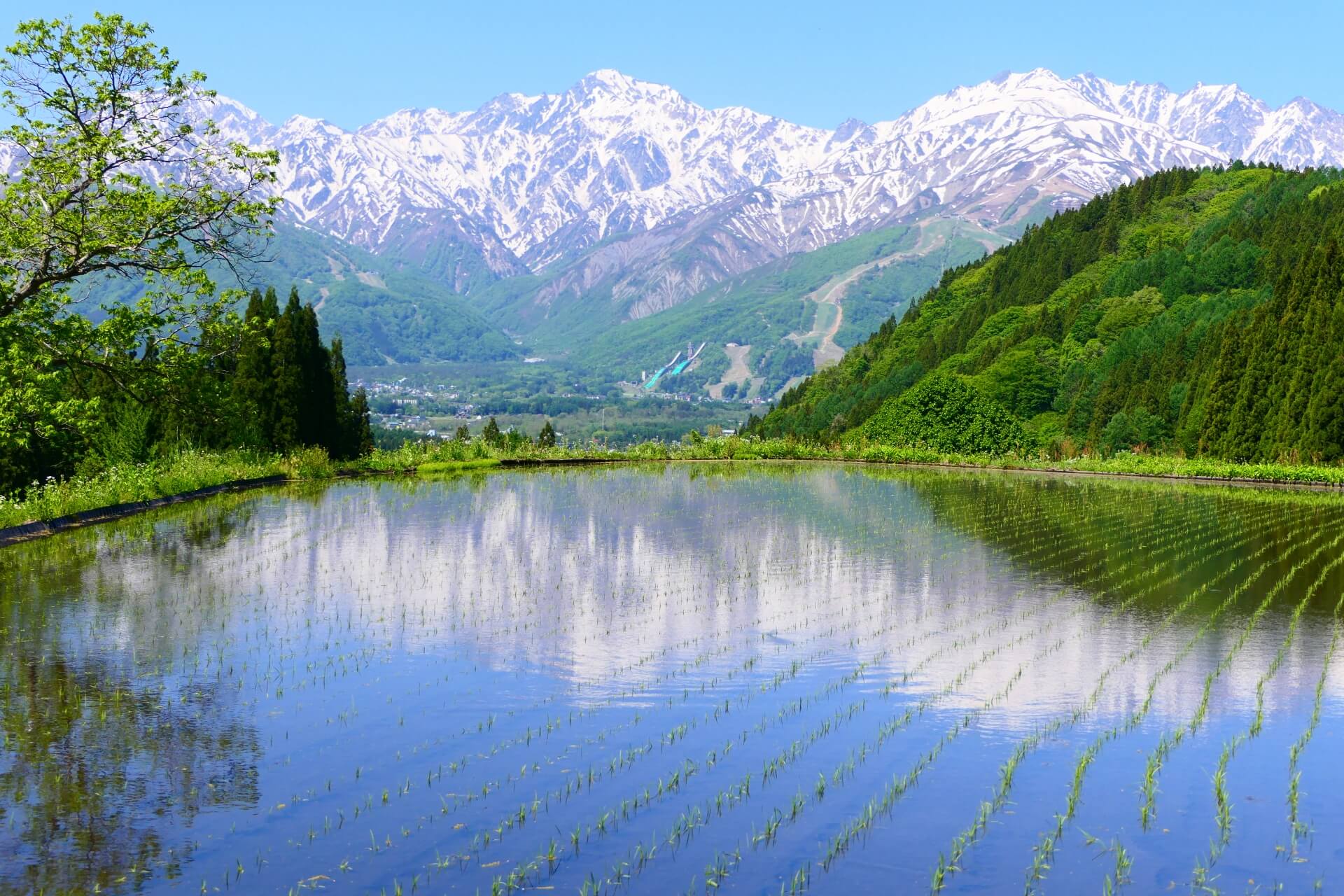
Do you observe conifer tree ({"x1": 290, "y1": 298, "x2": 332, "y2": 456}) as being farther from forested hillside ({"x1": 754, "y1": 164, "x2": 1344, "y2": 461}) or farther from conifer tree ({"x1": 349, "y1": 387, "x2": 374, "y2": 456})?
forested hillside ({"x1": 754, "y1": 164, "x2": 1344, "y2": 461})

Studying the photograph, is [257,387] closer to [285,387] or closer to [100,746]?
[285,387]

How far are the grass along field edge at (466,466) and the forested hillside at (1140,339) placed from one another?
13.0ft

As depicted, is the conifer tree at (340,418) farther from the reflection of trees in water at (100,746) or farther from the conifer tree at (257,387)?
the reflection of trees in water at (100,746)

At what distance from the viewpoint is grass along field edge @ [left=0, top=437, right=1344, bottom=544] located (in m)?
33.0

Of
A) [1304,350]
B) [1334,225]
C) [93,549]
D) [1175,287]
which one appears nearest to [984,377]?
[1175,287]

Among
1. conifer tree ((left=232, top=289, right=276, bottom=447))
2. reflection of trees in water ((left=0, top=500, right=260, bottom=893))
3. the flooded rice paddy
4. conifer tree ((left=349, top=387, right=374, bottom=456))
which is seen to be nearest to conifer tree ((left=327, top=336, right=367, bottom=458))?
conifer tree ((left=349, top=387, right=374, bottom=456))

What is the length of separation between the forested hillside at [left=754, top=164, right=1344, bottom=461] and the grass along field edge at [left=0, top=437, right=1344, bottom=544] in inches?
157

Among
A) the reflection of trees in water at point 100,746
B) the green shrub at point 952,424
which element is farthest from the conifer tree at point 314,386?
the green shrub at point 952,424

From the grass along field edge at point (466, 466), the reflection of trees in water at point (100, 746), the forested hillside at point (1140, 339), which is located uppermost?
the forested hillside at point (1140, 339)

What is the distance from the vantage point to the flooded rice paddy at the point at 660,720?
32.5ft

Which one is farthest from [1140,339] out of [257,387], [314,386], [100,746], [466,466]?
[100,746]

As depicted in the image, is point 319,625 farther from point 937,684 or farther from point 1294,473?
point 1294,473

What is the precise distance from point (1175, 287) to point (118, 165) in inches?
4654

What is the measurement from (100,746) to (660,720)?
5.65 m
